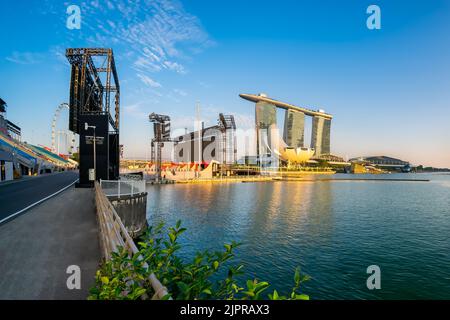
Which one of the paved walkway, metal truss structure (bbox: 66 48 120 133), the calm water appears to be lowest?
the calm water

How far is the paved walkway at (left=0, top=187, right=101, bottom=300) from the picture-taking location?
6707 millimetres

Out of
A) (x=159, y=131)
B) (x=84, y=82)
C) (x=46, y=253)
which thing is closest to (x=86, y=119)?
(x=84, y=82)

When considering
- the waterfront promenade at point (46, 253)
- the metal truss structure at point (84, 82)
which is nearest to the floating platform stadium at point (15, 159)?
the metal truss structure at point (84, 82)

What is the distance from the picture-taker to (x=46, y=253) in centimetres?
916

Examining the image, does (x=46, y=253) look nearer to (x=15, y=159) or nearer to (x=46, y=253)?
(x=46, y=253)

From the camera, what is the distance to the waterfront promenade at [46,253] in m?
6.71

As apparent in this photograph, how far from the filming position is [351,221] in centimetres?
3334

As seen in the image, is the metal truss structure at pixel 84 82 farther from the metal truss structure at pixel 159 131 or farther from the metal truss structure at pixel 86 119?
the metal truss structure at pixel 159 131

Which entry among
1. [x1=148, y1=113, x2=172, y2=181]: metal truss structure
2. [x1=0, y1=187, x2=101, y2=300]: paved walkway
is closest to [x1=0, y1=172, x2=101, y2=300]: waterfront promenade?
[x1=0, y1=187, x2=101, y2=300]: paved walkway

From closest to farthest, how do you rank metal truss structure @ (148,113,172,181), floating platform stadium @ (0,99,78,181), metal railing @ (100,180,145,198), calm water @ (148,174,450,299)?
calm water @ (148,174,450,299) → metal railing @ (100,180,145,198) → floating platform stadium @ (0,99,78,181) → metal truss structure @ (148,113,172,181)

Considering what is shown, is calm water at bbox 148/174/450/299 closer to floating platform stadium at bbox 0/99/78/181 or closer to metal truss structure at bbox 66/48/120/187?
metal truss structure at bbox 66/48/120/187
